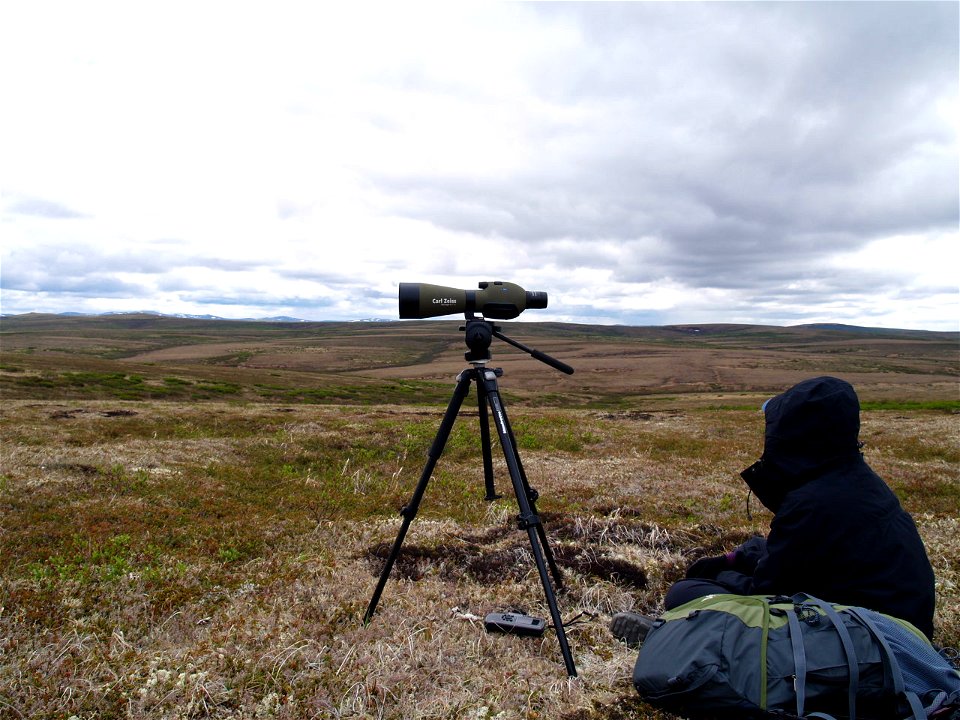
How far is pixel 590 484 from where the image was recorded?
40.2 feet

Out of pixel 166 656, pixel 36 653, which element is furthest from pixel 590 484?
pixel 36 653

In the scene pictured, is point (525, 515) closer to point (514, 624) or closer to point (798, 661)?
point (514, 624)

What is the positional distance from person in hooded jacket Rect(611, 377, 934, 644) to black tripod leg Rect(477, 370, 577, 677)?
173 centimetres

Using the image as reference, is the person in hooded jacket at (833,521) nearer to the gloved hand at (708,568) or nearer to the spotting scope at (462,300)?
the gloved hand at (708,568)

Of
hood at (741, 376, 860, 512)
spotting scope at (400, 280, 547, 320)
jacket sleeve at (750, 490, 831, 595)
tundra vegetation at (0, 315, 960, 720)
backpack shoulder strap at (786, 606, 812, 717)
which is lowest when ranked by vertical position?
tundra vegetation at (0, 315, 960, 720)

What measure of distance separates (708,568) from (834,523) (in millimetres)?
1695

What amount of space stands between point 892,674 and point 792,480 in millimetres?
1459

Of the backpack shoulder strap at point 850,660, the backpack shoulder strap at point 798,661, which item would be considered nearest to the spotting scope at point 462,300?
the backpack shoulder strap at point 798,661

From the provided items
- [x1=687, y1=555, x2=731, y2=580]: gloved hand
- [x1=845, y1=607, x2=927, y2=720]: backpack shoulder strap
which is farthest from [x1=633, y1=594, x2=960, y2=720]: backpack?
[x1=687, y1=555, x2=731, y2=580]: gloved hand

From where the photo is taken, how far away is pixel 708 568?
18.4 ft

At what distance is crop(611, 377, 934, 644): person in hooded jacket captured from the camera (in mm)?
4164

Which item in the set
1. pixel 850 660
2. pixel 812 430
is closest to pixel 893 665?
pixel 850 660

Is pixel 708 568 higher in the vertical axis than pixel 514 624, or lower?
higher

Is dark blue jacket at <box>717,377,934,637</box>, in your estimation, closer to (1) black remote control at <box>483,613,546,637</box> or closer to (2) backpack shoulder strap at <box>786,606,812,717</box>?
(2) backpack shoulder strap at <box>786,606,812,717</box>
